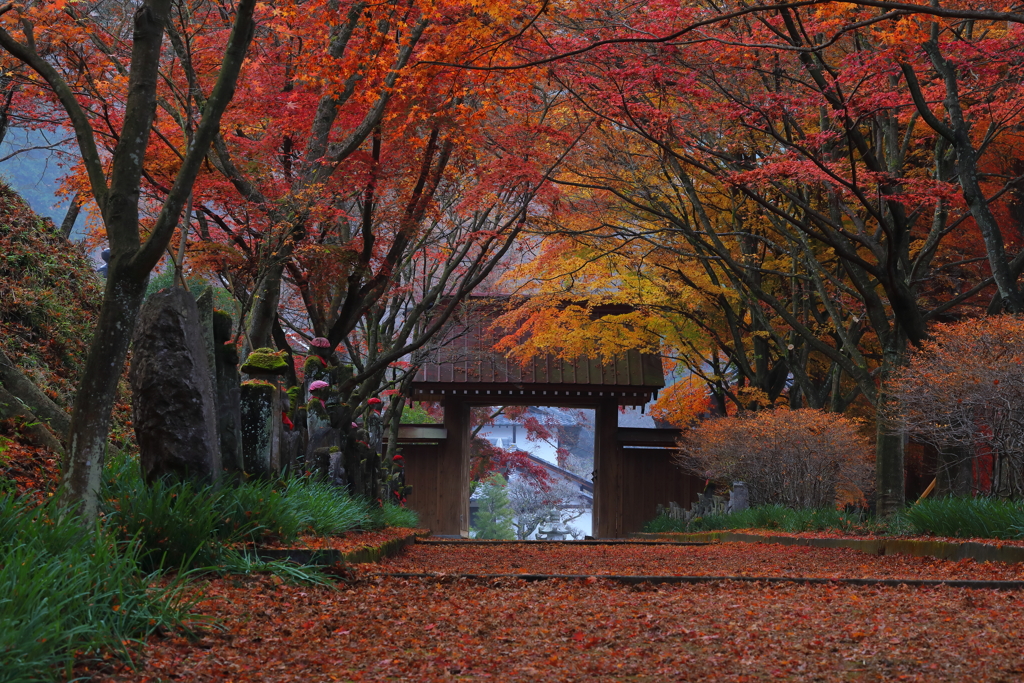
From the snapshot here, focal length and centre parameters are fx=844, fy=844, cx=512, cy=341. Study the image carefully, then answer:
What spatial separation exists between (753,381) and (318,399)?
989 centimetres

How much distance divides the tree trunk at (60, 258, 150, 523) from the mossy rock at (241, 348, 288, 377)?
2401 millimetres

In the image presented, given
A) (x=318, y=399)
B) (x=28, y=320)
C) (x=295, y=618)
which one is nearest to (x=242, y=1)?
(x=295, y=618)

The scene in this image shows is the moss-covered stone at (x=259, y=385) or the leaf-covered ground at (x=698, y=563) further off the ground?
the moss-covered stone at (x=259, y=385)

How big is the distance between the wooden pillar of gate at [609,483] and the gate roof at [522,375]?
0.92 metres

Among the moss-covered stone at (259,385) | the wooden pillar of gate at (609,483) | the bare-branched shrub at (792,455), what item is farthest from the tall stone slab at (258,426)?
the wooden pillar of gate at (609,483)

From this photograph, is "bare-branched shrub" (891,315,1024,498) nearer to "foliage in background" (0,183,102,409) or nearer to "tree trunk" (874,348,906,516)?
"tree trunk" (874,348,906,516)

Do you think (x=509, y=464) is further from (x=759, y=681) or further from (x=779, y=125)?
(x=759, y=681)

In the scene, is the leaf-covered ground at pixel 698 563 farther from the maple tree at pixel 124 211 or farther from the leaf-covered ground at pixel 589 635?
the maple tree at pixel 124 211

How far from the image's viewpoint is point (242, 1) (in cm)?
451

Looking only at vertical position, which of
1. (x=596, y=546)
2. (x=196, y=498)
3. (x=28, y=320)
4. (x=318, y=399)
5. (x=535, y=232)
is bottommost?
(x=596, y=546)

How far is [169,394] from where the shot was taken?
525cm

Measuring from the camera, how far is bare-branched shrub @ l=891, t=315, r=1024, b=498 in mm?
7367

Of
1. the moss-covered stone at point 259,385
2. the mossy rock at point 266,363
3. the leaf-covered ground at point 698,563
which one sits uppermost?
the mossy rock at point 266,363

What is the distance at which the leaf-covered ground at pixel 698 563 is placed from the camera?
6410 mm
